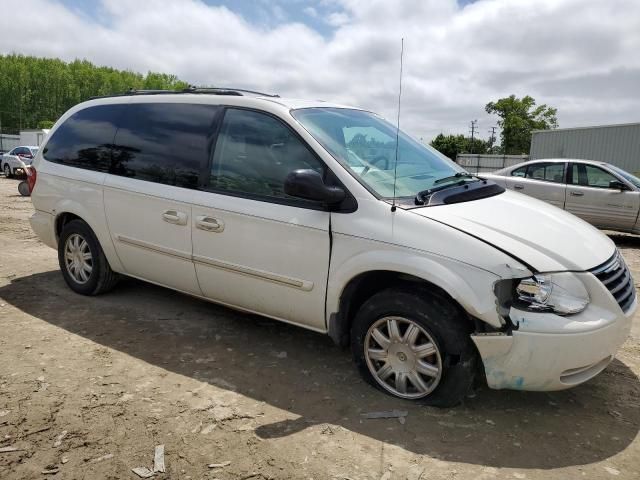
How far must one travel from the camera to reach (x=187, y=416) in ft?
9.93

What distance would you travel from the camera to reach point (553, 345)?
276 centimetres

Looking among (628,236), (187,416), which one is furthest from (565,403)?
(628,236)

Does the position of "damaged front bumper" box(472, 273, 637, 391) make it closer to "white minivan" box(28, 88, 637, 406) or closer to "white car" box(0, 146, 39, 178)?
"white minivan" box(28, 88, 637, 406)

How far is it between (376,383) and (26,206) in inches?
484

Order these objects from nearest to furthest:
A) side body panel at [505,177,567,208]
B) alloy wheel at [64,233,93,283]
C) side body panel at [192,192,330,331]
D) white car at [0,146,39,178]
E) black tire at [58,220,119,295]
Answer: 1. side body panel at [192,192,330,331]
2. black tire at [58,220,119,295]
3. alloy wheel at [64,233,93,283]
4. side body panel at [505,177,567,208]
5. white car at [0,146,39,178]

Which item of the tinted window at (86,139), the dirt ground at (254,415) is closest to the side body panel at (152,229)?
the tinted window at (86,139)

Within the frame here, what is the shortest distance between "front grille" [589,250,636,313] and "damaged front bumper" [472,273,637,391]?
0.06m

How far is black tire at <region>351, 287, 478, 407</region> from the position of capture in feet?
9.61

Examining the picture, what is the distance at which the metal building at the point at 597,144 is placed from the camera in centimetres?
2597

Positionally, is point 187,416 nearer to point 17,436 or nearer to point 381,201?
point 17,436

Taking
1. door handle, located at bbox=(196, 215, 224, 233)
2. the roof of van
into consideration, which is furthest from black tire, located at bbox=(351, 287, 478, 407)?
the roof of van

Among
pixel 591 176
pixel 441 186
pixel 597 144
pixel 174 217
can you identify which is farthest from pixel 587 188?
pixel 597 144

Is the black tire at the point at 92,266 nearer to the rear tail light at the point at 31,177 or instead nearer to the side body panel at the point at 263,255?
the rear tail light at the point at 31,177

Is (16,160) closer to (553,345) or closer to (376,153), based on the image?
(376,153)
